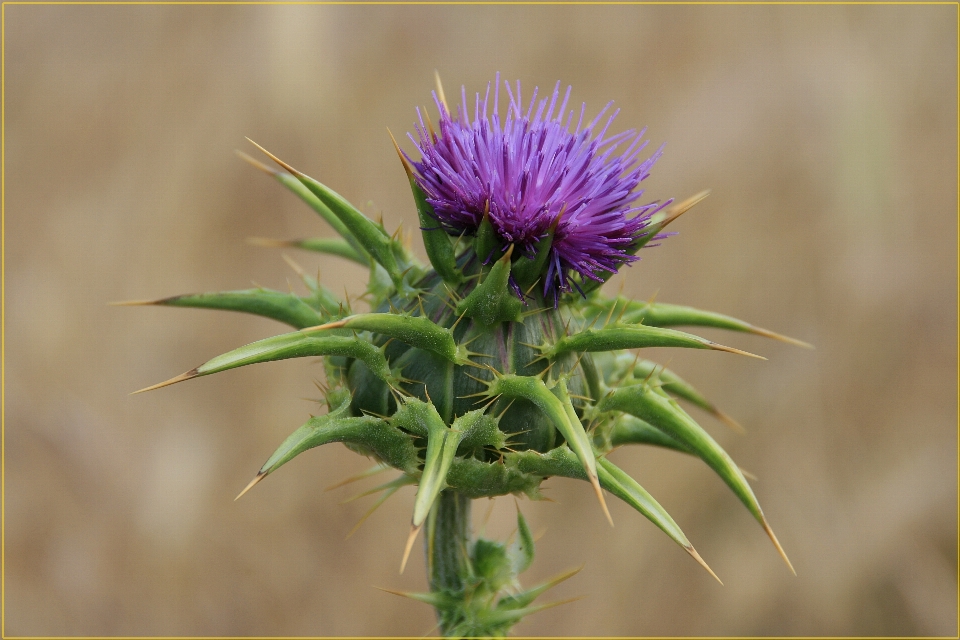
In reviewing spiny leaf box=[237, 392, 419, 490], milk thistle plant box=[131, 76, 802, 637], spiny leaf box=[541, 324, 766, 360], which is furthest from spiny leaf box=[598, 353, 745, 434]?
spiny leaf box=[237, 392, 419, 490]

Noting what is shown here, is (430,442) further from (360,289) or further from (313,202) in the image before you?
(360,289)

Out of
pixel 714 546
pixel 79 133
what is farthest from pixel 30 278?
pixel 714 546

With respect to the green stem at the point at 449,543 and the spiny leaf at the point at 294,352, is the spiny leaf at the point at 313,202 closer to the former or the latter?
the spiny leaf at the point at 294,352

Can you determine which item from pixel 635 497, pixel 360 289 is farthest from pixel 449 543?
pixel 360 289

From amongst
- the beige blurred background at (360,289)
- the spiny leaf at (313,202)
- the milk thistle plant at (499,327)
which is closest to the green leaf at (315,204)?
the spiny leaf at (313,202)

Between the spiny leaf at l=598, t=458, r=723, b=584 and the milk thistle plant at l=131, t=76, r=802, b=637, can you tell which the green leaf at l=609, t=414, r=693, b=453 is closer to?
the milk thistle plant at l=131, t=76, r=802, b=637
